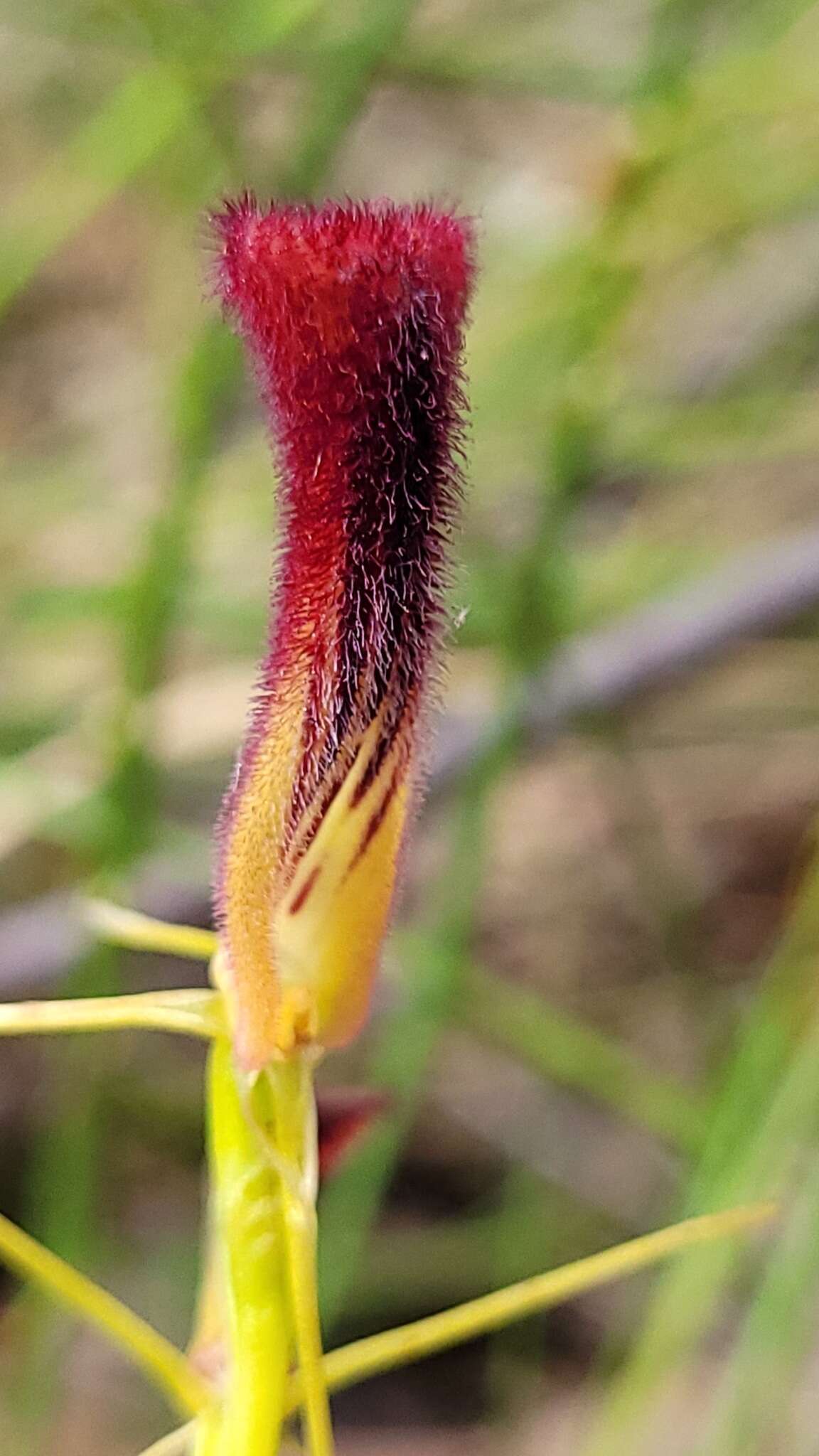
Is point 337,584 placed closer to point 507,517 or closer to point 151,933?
point 151,933

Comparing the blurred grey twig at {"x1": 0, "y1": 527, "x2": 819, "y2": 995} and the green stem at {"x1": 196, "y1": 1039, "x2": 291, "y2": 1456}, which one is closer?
the green stem at {"x1": 196, "y1": 1039, "x2": 291, "y2": 1456}

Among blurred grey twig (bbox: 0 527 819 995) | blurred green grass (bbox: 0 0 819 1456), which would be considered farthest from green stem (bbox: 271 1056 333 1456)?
blurred grey twig (bbox: 0 527 819 995)

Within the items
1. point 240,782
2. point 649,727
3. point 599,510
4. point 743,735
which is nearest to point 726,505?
point 599,510

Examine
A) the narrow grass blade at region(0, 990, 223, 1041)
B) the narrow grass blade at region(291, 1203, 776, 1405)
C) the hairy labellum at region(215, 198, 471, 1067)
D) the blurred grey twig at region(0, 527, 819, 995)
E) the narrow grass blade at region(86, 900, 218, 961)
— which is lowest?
the narrow grass blade at region(291, 1203, 776, 1405)

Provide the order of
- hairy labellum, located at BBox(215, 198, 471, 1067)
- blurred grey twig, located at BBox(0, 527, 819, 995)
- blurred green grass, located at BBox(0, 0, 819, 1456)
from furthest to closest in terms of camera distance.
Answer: blurred grey twig, located at BBox(0, 527, 819, 995), blurred green grass, located at BBox(0, 0, 819, 1456), hairy labellum, located at BBox(215, 198, 471, 1067)

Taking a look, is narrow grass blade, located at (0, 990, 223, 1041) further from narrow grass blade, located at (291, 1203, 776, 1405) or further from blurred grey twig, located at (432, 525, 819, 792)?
blurred grey twig, located at (432, 525, 819, 792)

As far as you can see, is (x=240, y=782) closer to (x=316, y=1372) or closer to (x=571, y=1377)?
(x=316, y=1372)

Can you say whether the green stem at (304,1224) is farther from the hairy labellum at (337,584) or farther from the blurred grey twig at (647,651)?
the blurred grey twig at (647,651)
